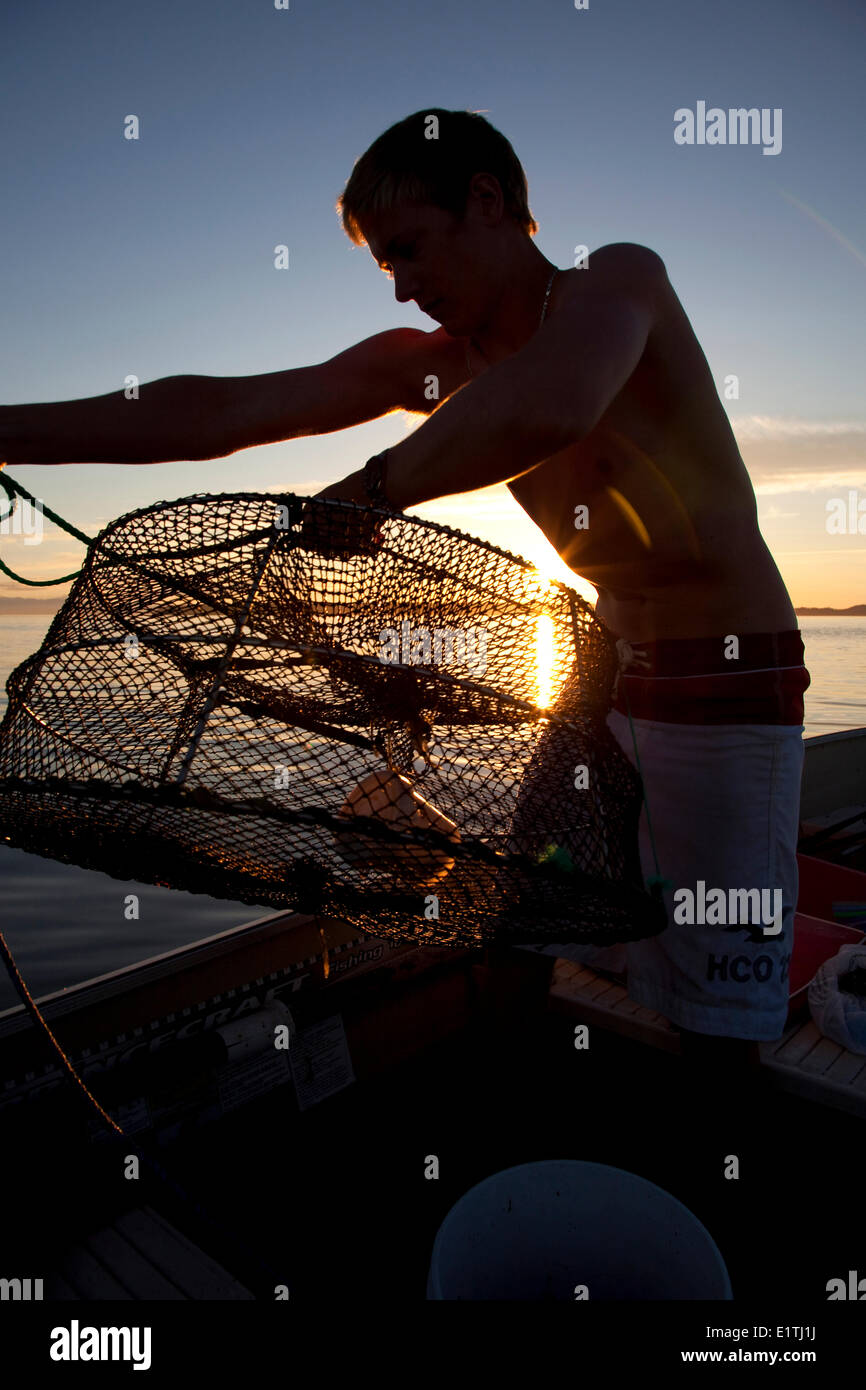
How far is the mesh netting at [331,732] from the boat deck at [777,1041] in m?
1.53

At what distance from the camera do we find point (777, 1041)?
9.47 ft

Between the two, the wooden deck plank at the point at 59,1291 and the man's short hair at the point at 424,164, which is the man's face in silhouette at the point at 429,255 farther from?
the wooden deck plank at the point at 59,1291

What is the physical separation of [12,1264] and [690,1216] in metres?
1.79

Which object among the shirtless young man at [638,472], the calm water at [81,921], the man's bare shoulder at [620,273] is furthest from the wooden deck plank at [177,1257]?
the calm water at [81,921]

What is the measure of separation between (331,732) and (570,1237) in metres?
1.38

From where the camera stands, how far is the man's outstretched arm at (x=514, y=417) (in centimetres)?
111

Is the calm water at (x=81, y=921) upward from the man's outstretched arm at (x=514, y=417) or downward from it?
downward

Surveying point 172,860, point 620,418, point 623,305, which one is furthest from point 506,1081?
point 623,305

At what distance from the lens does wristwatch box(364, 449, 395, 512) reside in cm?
121

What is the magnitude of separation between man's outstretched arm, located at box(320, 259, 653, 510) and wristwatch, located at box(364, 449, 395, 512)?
0.01m

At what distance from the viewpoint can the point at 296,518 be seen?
1.22 m

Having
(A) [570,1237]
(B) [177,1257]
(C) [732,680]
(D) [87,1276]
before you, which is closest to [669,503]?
(C) [732,680]

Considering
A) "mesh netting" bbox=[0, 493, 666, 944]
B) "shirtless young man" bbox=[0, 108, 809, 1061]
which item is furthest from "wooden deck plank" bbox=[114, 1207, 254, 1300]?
"shirtless young man" bbox=[0, 108, 809, 1061]

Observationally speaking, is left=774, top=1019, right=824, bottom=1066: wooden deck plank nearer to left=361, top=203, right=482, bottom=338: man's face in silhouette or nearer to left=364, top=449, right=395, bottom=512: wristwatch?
left=364, top=449, right=395, bottom=512: wristwatch
